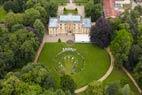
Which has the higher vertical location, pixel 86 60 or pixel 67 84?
pixel 67 84

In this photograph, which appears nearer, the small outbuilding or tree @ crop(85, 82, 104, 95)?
tree @ crop(85, 82, 104, 95)

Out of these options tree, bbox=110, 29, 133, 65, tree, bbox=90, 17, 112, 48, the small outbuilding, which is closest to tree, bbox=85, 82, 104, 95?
tree, bbox=110, 29, 133, 65

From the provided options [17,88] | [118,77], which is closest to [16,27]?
[17,88]

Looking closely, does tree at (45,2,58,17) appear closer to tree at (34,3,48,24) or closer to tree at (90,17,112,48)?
tree at (34,3,48,24)

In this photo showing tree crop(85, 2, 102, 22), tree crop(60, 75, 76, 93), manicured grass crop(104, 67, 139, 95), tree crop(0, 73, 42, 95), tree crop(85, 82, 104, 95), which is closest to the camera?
tree crop(0, 73, 42, 95)

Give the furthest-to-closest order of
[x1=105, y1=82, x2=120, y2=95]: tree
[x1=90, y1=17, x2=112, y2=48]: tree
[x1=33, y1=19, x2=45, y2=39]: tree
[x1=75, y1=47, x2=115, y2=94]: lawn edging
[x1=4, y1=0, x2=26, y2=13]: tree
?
1. [x1=4, y1=0, x2=26, y2=13]: tree
2. [x1=33, y1=19, x2=45, y2=39]: tree
3. [x1=90, y1=17, x2=112, y2=48]: tree
4. [x1=75, y1=47, x2=115, y2=94]: lawn edging
5. [x1=105, y1=82, x2=120, y2=95]: tree

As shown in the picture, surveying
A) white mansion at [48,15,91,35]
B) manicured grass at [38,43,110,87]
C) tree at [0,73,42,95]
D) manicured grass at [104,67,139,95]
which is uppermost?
white mansion at [48,15,91,35]

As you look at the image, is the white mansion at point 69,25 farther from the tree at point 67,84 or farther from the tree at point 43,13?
the tree at point 67,84

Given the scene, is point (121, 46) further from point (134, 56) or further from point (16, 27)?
point (16, 27)
